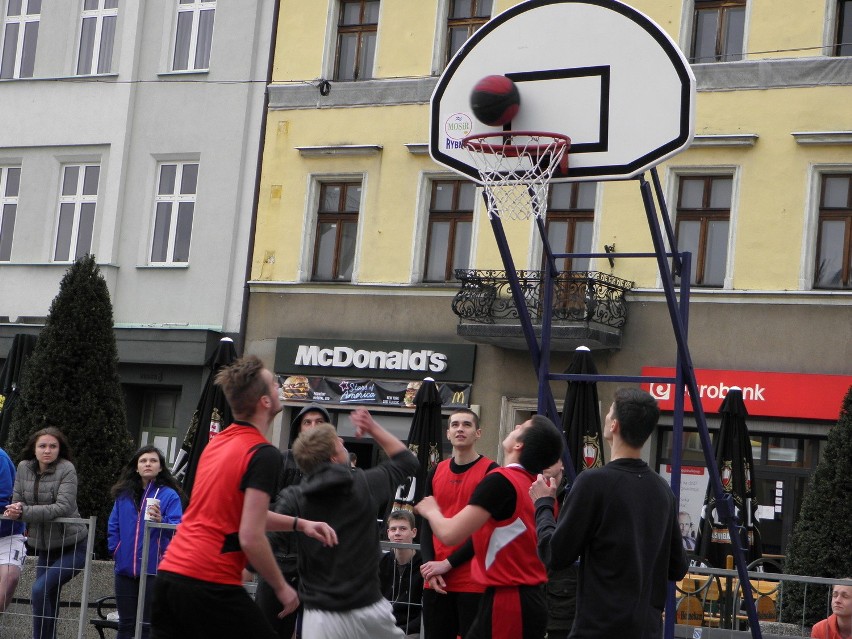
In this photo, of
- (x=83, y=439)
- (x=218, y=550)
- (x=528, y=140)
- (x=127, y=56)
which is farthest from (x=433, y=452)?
(x=127, y=56)

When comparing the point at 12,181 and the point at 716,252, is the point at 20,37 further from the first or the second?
the point at 716,252

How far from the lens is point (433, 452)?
1728 cm

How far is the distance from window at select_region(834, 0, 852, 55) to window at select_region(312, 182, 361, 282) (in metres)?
8.58

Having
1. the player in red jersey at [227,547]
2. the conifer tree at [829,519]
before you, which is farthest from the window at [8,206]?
the player in red jersey at [227,547]

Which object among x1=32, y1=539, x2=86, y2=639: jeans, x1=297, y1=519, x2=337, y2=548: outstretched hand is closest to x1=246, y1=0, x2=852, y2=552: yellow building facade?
x1=32, y1=539, x2=86, y2=639: jeans

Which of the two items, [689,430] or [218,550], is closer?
[218,550]

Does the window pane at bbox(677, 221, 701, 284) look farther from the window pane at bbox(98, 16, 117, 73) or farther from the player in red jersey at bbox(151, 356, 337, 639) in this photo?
the player in red jersey at bbox(151, 356, 337, 639)

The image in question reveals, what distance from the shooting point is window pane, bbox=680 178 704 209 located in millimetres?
22625

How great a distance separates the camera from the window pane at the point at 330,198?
25422mm

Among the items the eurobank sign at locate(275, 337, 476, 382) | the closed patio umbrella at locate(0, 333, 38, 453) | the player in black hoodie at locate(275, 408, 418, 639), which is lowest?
the player in black hoodie at locate(275, 408, 418, 639)

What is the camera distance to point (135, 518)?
11539 mm

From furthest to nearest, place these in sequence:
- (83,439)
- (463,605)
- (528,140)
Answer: (83,439)
(528,140)
(463,605)

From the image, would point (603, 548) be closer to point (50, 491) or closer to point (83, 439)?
point (50, 491)

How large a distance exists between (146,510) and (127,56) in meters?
17.4
